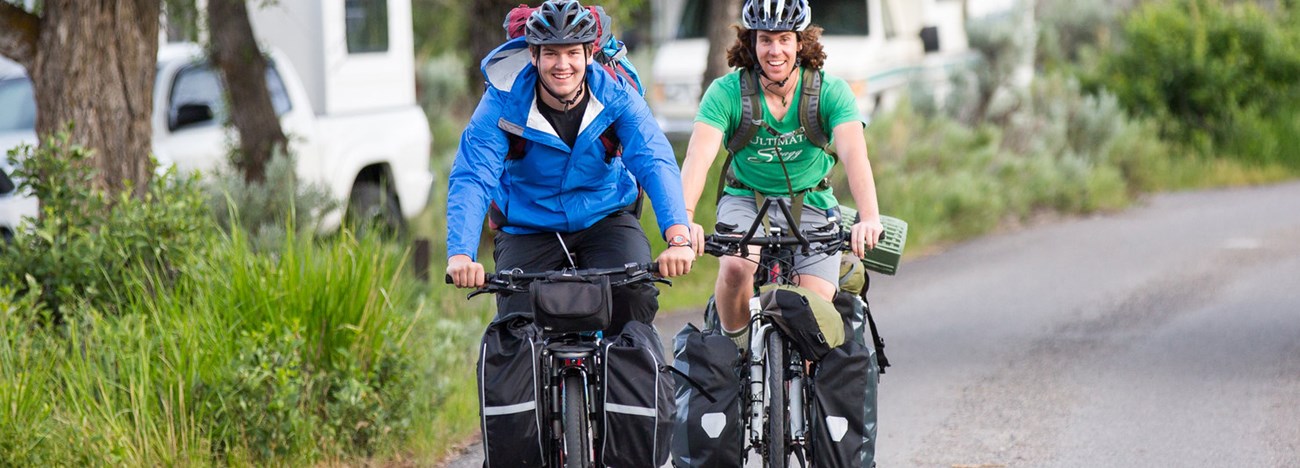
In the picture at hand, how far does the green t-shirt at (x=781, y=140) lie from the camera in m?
6.14

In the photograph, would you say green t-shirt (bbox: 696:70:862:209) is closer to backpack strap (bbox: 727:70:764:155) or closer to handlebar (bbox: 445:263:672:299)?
backpack strap (bbox: 727:70:764:155)

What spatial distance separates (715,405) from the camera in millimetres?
5949

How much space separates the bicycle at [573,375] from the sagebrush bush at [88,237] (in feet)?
8.04

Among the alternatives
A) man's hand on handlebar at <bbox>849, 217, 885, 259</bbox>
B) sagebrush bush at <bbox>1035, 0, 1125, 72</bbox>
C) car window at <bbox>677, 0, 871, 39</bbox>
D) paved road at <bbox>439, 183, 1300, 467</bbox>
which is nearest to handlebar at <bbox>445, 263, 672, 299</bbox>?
man's hand on handlebar at <bbox>849, 217, 885, 259</bbox>

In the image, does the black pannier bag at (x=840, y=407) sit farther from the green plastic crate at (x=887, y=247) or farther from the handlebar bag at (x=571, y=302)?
the handlebar bag at (x=571, y=302)

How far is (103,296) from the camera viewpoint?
739 cm

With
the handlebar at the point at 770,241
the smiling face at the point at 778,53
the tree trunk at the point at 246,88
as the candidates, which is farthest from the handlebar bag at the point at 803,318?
the tree trunk at the point at 246,88

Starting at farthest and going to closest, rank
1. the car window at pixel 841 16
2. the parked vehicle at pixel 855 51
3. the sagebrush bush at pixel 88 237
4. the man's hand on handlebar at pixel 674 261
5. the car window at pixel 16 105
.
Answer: the car window at pixel 841 16, the parked vehicle at pixel 855 51, the car window at pixel 16 105, the sagebrush bush at pixel 88 237, the man's hand on handlebar at pixel 674 261

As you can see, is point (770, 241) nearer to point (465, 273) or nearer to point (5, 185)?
point (465, 273)

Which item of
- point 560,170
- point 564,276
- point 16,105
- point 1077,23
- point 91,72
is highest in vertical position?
point 91,72

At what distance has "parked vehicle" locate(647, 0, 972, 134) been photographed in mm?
18766

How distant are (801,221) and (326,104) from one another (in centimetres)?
778

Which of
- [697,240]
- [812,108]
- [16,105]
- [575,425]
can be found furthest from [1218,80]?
[575,425]

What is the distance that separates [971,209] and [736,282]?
9.33m
